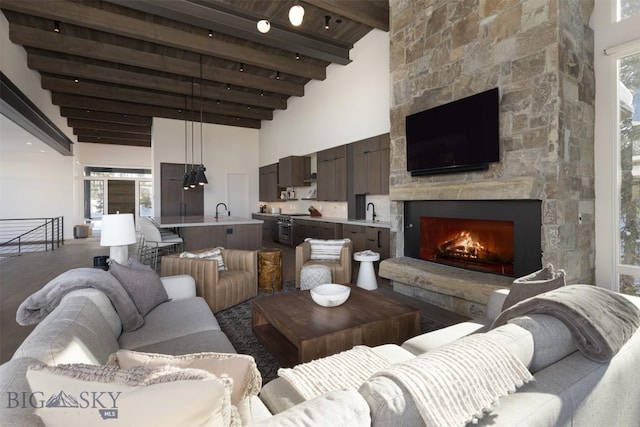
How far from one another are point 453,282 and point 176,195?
7.98 metres

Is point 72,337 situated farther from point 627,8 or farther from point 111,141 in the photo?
point 111,141

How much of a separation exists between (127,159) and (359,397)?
542 inches

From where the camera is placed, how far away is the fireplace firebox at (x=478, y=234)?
3.03m

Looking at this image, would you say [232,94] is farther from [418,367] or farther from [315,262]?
[418,367]

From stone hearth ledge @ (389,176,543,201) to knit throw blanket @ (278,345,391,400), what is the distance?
7.97ft

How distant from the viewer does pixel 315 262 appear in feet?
13.1

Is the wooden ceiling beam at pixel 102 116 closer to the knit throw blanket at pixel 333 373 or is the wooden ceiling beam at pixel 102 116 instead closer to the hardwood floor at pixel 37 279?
the hardwood floor at pixel 37 279

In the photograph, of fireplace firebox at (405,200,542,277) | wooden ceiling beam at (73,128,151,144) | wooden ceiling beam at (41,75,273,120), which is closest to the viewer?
fireplace firebox at (405,200,542,277)

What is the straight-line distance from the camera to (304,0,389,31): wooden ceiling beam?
13.8 feet

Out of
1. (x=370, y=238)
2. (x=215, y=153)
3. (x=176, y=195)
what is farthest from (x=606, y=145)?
(x=176, y=195)

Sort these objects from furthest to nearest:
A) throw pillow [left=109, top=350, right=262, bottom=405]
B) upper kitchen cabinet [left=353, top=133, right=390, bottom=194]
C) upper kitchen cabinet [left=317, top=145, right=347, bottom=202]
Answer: upper kitchen cabinet [left=317, top=145, right=347, bottom=202]
upper kitchen cabinet [left=353, top=133, right=390, bottom=194]
throw pillow [left=109, top=350, right=262, bottom=405]

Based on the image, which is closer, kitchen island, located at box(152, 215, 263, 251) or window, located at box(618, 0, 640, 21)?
window, located at box(618, 0, 640, 21)

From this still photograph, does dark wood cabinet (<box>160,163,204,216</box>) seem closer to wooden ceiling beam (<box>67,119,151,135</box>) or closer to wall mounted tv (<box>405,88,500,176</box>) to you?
wooden ceiling beam (<box>67,119,151,135</box>)

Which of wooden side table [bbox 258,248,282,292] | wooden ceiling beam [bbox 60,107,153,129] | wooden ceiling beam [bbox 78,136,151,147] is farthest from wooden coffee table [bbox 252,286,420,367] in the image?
wooden ceiling beam [bbox 78,136,151,147]
